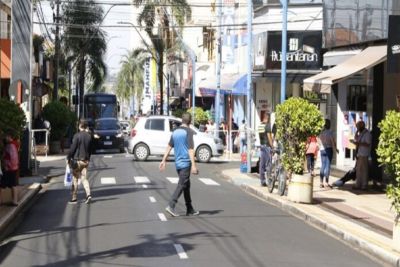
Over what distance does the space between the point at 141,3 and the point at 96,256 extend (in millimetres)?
46156

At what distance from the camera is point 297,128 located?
1580 cm

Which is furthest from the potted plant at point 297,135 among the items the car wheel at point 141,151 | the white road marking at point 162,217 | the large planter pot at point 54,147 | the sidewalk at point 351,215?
the large planter pot at point 54,147

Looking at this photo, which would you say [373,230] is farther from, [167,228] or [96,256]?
[96,256]

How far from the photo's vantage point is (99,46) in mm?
58781

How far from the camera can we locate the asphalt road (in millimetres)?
9250

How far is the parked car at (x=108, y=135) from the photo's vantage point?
38.5m

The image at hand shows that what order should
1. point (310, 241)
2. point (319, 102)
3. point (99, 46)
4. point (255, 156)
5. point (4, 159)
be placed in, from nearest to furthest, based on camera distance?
1. point (310, 241)
2. point (4, 159)
3. point (255, 156)
4. point (319, 102)
5. point (99, 46)

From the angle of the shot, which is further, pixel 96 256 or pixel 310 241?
pixel 310 241

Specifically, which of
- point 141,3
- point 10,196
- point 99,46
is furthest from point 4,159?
point 99,46

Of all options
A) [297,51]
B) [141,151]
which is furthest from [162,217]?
[297,51]

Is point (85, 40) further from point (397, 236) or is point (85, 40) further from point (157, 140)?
point (397, 236)

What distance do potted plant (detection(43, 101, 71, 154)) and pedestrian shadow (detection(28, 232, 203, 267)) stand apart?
24590 millimetres

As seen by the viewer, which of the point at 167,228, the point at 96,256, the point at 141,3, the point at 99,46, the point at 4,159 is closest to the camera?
the point at 96,256

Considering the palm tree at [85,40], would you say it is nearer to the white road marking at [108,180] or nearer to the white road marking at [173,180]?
the white road marking at [108,180]
